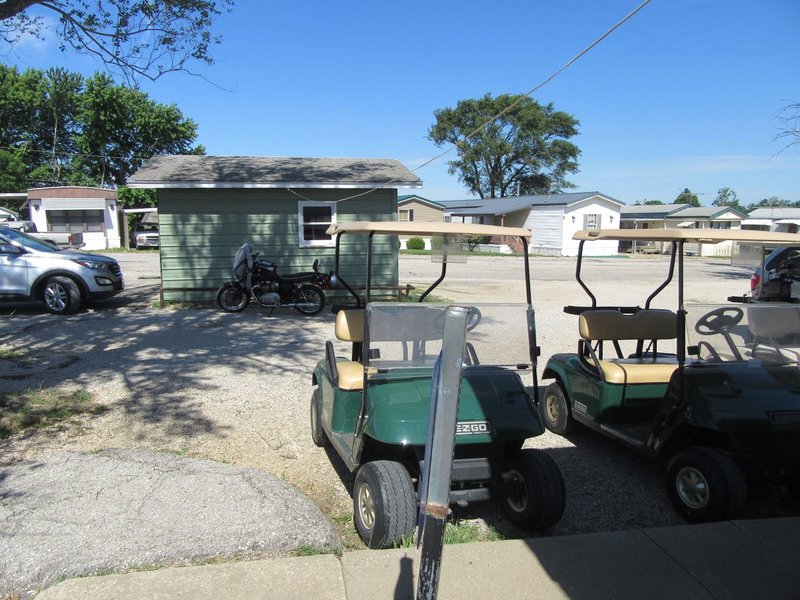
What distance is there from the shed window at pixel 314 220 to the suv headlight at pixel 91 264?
382 centimetres

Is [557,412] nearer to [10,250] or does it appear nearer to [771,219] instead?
[10,250]

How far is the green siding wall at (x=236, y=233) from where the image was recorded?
12352mm

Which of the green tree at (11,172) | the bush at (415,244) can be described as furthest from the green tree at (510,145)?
the green tree at (11,172)

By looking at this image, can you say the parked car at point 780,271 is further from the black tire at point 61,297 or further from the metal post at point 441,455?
the black tire at point 61,297

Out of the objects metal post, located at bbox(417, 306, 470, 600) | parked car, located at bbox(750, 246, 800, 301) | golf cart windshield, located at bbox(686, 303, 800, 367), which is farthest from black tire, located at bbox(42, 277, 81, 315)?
parked car, located at bbox(750, 246, 800, 301)

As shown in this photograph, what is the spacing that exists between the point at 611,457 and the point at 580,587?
221cm

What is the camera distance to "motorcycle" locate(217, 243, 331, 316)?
11.4 metres

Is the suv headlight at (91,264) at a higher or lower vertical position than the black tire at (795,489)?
higher

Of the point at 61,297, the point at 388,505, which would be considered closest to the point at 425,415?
the point at 388,505

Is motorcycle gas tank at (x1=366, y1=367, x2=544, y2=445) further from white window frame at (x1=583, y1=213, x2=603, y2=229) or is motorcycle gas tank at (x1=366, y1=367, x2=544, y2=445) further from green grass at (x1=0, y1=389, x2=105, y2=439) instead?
white window frame at (x1=583, y1=213, x2=603, y2=229)

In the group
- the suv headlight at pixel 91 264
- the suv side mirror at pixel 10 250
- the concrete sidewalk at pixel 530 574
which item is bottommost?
the concrete sidewalk at pixel 530 574

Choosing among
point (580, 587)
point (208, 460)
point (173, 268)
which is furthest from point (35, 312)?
point (580, 587)

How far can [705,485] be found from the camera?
12.3ft

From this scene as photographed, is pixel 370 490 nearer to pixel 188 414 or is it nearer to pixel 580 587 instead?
pixel 580 587
